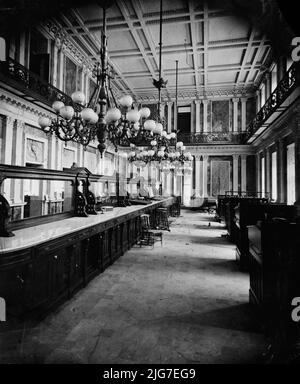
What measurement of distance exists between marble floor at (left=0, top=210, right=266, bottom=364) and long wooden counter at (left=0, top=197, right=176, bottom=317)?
0.18 meters

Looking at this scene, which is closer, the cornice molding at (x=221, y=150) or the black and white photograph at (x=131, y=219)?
the black and white photograph at (x=131, y=219)

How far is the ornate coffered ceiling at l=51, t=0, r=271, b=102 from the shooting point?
8.66m

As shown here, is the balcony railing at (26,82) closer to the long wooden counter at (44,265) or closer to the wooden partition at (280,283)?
the long wooden counter at (44,265)

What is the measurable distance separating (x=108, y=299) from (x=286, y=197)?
9419mm

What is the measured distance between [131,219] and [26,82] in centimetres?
600

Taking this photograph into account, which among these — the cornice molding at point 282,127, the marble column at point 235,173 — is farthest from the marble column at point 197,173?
the cornice molding at point 282,127

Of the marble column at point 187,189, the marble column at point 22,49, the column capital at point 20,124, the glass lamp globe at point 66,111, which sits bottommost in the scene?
the marble column at point 187,189

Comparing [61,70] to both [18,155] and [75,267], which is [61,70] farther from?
[75,267]

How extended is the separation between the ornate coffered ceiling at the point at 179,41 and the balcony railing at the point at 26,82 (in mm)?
2562

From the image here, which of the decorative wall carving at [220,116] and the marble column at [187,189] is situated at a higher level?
the decorative wall carving at [220,116]

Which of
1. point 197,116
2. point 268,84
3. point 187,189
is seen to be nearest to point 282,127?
point 268,84

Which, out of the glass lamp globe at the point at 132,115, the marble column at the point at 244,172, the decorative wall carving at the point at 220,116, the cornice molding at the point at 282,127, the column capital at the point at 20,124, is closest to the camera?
the glass lamp globe at the point at 132,115

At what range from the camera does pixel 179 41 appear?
35.0 ft

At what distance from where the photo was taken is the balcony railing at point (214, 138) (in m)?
16.6
